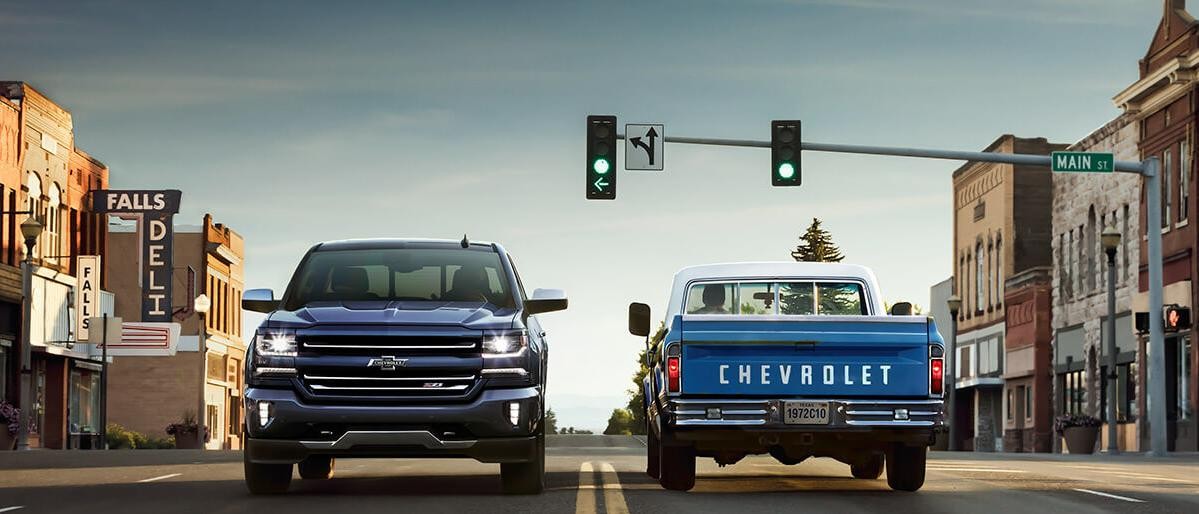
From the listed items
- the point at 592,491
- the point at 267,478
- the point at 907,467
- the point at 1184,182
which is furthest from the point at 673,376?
the point at 1184,182

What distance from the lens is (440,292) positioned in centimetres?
1641

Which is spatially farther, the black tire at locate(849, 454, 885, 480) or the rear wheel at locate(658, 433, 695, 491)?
the black tire at locate(849, 454, 885, 480)

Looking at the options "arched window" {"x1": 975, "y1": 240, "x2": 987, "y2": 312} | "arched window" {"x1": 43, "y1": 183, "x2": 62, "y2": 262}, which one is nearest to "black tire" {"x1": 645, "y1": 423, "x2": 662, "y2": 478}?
"arched window" {"x1": 43, "y1": 183, "x2": 62, "y2": 262}

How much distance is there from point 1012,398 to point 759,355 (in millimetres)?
51476

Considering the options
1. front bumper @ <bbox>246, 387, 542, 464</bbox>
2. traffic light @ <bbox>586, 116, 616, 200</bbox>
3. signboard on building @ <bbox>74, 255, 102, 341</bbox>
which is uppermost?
traffic light @ <bbox>586, 116, 616, 200</bbox>

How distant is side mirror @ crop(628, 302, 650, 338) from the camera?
61.1ft

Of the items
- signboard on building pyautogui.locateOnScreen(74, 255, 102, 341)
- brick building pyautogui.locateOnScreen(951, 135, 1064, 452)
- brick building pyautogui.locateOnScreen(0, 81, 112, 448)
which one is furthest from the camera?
brick building pyautogui.locateOnScreen(951, 135, 1064, 452)

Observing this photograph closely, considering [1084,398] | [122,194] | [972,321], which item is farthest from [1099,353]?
[122,194]

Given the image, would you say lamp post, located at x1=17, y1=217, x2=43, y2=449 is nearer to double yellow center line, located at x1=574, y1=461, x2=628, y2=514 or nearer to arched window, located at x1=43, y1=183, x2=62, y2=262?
arched window, located at x1=43, y1=183, x2=62, y2=262

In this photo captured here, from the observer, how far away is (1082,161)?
32312 millimetres

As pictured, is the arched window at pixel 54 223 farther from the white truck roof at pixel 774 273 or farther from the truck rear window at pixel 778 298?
the truck rear window at pixel 778 298

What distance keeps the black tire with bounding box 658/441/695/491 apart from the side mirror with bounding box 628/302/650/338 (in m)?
2.20

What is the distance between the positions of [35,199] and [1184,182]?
30.6m

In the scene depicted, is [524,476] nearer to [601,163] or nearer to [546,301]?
[546,301]
